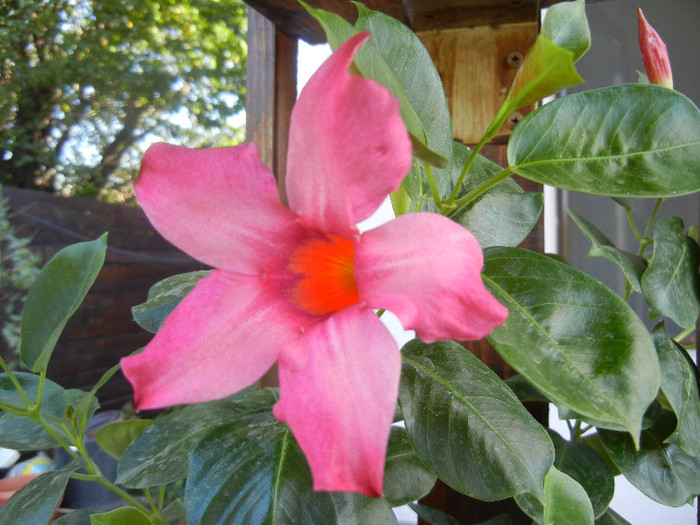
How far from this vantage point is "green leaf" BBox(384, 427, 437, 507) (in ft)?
2.28

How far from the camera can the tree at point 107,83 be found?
2.08m

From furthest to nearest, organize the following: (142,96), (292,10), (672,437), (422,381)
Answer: (142,96) < (292,10) < (672,437) < (422,381)

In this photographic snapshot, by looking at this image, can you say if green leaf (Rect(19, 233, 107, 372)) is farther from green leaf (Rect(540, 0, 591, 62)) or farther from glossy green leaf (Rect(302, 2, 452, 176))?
green leaf (Rect(540, 0, 591, 62))

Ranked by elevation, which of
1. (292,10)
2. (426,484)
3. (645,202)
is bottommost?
(426,484)

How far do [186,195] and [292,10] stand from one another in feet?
2.63

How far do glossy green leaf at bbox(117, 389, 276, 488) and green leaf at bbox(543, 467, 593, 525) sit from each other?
1.14 feet

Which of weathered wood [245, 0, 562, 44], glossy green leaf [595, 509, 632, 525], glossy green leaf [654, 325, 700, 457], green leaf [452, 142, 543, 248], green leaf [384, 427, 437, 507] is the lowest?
glossy green leaf [595, 509, 632, 525]

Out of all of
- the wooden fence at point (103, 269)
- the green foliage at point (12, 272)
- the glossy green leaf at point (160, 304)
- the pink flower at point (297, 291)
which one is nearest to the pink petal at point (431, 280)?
the pink flower at point (297, 291)

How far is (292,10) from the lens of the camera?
3.33ft

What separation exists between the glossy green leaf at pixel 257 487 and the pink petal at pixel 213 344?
0.58ft

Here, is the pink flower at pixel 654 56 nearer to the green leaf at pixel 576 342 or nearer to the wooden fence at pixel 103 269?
the green leaf at pixel 576 342

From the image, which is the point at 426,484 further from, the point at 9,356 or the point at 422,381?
the point at 9,356

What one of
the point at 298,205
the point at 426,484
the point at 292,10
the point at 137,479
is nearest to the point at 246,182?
the point at 298,205

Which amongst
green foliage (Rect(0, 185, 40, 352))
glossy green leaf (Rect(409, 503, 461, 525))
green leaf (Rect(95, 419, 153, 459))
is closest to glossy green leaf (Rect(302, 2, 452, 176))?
green leaf (Rect(95, 419, 153, 459))
